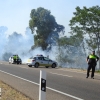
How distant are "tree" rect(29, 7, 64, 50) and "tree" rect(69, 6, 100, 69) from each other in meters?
22.2

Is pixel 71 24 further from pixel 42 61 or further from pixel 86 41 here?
pixel 42 61

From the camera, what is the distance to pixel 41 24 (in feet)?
185

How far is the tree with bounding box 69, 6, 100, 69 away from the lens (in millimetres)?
32844

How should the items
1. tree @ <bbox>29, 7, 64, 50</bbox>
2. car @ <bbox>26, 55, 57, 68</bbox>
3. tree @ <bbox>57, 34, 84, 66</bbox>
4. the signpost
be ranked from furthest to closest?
tree @ <bbox>29, 7, 64, 50</bbox>, tree @ <bbox>57, 34, 84, 66</bbox>, car @ <bbox>26, 55, 57, 68</bbox>, the signpost

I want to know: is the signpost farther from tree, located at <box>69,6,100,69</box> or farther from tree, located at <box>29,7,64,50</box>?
tree, located at <box>29,7,64,50</box>

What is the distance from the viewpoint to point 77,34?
1420 inches

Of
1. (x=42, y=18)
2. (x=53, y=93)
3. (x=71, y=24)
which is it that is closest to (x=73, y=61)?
(x=42, y=18)

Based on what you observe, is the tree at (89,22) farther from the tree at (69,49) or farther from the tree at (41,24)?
the tree at (41,24)

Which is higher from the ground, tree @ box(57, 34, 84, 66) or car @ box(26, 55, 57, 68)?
tree @ box(57, 34, 84, 66)

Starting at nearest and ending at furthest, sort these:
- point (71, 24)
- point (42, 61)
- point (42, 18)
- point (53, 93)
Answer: point (53, 93)
point (42, 61)
point (71, 24)
point (42, 18)

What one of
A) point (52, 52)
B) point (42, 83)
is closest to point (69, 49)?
point (52, 52)

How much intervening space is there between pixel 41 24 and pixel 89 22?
24.1 metres

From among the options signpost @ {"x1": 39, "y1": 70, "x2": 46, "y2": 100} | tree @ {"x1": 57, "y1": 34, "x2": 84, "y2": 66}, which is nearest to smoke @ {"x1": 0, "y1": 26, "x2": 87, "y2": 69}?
tree @ {"x1": 57, "y1": 34, "x2": 84, "y2": 66}

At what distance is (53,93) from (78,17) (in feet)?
77.5
